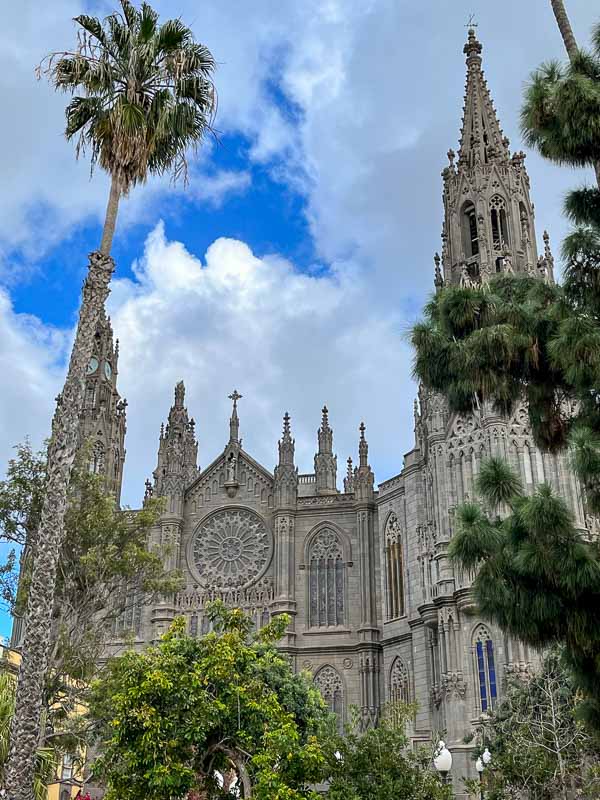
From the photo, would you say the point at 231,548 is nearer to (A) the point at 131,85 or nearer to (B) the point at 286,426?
(B) the point at 286,426

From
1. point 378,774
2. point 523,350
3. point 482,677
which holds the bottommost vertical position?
point 378,774

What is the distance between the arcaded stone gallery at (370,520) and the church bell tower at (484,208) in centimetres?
7

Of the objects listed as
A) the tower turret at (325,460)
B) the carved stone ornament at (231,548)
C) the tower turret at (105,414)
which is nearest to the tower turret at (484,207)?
the tower turret at (325,460)

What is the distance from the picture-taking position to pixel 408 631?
123 feet

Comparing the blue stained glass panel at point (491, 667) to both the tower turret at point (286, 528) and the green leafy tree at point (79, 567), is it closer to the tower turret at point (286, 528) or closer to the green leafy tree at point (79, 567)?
the tower turret at point (286, 528)

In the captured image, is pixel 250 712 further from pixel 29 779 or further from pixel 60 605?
pixel 60 605

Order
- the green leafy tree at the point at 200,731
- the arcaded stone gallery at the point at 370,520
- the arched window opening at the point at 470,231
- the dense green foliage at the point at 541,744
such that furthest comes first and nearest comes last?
the arched window opening at the point at 470,231, the arcaded stone gallery at the point at 370,520, the dense green foliage at the point at 541,744, the green leafy tree at the point at 200,731

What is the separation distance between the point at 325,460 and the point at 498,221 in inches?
556

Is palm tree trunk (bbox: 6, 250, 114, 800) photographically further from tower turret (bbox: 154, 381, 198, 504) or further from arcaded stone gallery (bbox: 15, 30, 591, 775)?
tower turret (bbox: 154, 381, 198, 504)

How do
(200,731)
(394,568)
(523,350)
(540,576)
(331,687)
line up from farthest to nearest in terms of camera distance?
1. (394,568)
2. (331,687)
3. (200,731)
4. (523,350)
5. (540,576)

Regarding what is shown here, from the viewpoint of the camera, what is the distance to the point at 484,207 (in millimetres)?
41562

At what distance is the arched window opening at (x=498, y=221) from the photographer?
1614 inches

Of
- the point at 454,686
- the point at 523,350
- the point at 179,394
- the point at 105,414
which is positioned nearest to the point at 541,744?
the point at 523,350

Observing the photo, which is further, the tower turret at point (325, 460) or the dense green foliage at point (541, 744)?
the tower turret at point (325, 460)
